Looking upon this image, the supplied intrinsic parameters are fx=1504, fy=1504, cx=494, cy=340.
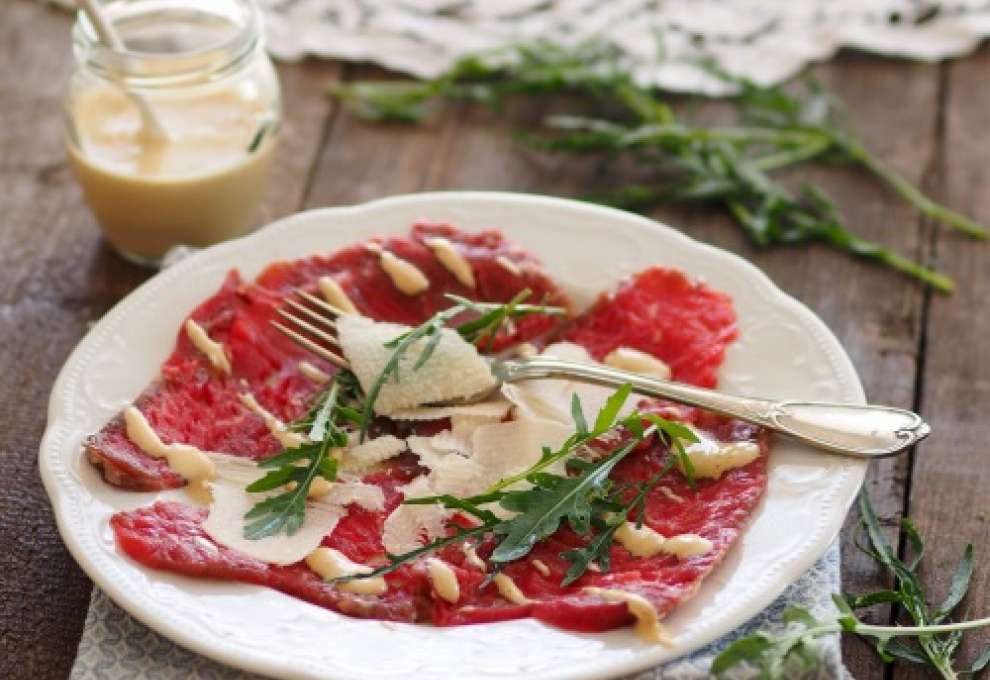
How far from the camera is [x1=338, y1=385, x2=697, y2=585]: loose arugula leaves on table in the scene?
2154 millimetres

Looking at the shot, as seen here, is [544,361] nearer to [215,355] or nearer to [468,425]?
[468,425]

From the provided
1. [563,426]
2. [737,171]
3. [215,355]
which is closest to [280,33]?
[737,171]

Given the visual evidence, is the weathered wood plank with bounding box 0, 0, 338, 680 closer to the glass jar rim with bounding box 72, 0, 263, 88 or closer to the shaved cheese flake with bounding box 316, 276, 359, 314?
the glass jar rim with bounding box 72, 0, 263, 88

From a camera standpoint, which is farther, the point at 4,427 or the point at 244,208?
the point at 244,208

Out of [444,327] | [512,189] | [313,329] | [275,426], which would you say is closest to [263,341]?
[313,329]

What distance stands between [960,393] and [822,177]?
784 millimetres

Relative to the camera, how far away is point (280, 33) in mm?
3887

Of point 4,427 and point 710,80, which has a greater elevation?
point 710,80

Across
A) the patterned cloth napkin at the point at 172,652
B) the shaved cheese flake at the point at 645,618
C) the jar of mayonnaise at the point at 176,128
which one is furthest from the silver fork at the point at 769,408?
the jar of mayonnaise at the point at 176,128

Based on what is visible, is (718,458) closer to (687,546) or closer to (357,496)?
(687,546)

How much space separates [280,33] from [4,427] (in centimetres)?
152

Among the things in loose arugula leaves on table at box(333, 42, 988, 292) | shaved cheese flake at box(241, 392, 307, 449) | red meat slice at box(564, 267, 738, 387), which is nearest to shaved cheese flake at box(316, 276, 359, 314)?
shaved cheese flake at box(241, 392, 307, 449)

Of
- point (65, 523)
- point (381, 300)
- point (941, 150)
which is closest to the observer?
point (65, 523)

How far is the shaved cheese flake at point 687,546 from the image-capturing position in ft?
7.06
